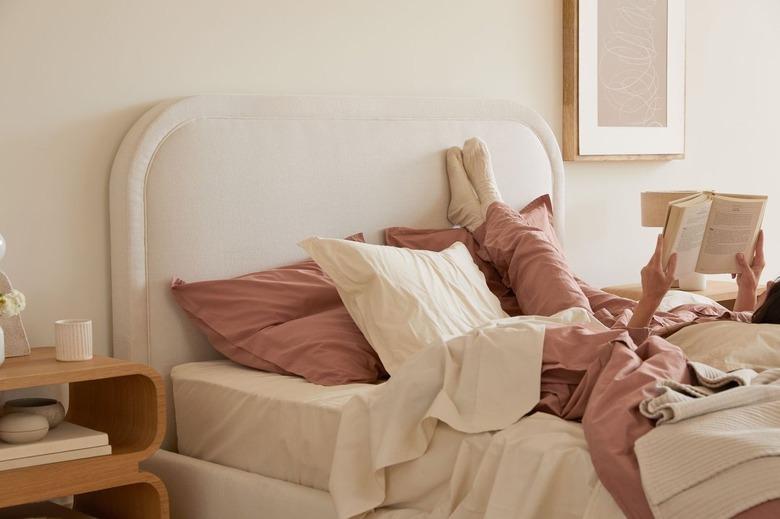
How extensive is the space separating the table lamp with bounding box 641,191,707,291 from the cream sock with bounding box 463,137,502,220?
0.85 meters

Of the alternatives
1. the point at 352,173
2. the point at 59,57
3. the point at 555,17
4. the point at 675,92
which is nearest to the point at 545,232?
the point at 352,173

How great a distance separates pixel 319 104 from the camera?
311 centimetres

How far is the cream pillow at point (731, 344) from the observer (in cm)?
232

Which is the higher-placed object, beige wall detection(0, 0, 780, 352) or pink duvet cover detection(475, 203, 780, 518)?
beige wall detection(0, 0, 780, 352)

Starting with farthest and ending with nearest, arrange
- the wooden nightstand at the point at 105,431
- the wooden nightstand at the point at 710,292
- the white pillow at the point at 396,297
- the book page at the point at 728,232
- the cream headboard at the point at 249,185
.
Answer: the wooden nightstand at the point at 710,292
the book page at the point at 728,232
the cream headboard at the point at 249,185
the white pillow at the point at 396,297
the wooden nightstand at the point at 105,431

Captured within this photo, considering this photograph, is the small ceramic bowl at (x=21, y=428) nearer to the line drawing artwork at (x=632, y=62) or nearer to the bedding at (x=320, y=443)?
the bedding at (x=320, y=443)

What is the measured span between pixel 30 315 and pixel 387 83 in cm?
137

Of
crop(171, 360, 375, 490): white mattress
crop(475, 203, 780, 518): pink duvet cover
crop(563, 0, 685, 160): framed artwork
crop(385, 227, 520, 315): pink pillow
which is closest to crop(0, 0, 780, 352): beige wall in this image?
crop(563, 0, 685, 160): framed artwork

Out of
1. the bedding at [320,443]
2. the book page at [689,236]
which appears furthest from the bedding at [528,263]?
the bedding at [320,443]

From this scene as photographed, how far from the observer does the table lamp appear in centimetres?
399

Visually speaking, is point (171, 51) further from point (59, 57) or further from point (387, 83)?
point (387, 83)

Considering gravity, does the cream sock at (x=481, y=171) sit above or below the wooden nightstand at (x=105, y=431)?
above

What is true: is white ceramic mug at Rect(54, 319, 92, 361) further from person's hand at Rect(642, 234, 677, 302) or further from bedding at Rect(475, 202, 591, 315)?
person's hand at Rect(642, 234, 677, 302)

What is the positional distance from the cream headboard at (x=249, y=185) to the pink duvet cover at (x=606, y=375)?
56 cm
